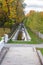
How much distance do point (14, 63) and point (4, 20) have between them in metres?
33.5

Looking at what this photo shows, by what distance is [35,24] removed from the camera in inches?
1657

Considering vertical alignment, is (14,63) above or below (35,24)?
above

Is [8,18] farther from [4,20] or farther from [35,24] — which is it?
[35,24]

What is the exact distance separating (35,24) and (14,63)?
29.4 meters

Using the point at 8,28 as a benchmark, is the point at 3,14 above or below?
above

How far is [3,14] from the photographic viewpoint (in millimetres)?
44969

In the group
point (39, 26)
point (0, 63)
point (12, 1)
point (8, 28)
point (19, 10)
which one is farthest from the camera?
point (19, 10)

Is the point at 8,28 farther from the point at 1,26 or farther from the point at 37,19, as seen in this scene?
the point at 37,19

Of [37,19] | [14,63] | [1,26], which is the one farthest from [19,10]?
[14,63]

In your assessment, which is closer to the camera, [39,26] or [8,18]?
[39,26]

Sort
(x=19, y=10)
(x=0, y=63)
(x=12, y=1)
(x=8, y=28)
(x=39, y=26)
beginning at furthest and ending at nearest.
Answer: (x=19, y=10)
(x=8, y=28)
(x=12, y=1)
(x=39, y=26)
(x=0, y=63)

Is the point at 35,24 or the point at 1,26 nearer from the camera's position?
the point at 35,24

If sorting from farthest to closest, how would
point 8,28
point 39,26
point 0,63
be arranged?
point 8,28, point 39,26, point 0,63

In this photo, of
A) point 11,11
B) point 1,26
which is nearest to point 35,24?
point 11,11
